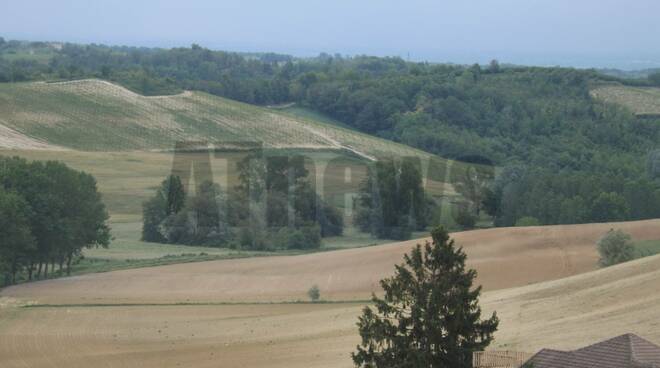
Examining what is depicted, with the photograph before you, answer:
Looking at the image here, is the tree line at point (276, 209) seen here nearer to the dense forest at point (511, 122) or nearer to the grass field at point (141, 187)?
the grass field at point (141, 187)

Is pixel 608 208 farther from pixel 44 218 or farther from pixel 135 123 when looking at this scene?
pixel 135 123

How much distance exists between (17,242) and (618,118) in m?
81.7

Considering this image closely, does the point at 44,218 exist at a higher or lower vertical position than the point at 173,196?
higher

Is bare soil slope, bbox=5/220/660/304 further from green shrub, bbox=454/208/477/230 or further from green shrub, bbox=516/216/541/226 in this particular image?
green shrub, bbox=454/208/477/230

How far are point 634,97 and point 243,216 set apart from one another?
81.1 m

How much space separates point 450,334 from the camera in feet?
70.9

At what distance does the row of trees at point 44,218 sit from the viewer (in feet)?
158

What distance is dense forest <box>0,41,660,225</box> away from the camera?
69938 millimetres

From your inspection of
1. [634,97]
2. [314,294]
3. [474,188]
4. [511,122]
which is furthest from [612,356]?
[634,97]

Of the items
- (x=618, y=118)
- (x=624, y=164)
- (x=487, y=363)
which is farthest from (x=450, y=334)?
(x=618, y=118)

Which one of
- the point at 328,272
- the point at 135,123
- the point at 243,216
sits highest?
the point at 135,123

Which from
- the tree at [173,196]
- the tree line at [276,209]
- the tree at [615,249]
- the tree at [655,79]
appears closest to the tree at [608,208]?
the tree line at [276,209]

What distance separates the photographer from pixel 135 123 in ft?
303

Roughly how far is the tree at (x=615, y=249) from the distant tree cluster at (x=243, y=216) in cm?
1902
